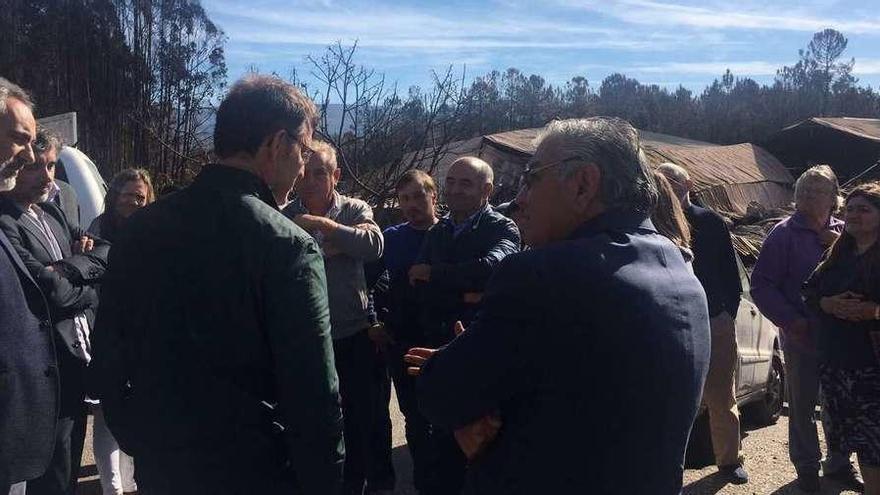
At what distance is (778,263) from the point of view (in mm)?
4969

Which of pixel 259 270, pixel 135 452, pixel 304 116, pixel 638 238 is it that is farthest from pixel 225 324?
pixel 638 238

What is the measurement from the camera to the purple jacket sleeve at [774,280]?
4.85m

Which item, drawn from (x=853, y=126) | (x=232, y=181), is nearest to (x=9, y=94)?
(x=232, y=181)

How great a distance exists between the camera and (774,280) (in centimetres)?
498

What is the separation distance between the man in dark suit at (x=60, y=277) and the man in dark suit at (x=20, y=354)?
315 millimetres

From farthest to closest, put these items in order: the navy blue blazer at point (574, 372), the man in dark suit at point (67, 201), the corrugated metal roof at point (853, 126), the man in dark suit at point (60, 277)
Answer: the corrugated metal roof at point (853, 126)
the man in dark suit at point (67, 201)
the man in dark suit at point (60, 277)
the navy blue blazer at point (574, 372)

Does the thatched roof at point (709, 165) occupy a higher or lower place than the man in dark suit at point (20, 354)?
lower

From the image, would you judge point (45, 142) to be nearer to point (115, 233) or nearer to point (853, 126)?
point (115, 233)

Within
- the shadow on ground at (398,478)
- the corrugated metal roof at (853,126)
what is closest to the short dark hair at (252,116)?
the shadow on ground at (398,478)

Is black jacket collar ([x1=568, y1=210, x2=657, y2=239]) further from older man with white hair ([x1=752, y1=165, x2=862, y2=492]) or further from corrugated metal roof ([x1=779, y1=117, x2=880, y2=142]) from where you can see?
corrugated metal roof ([x1=779, y1=117, x2=880, y2=142])

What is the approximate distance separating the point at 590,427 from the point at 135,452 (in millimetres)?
1186

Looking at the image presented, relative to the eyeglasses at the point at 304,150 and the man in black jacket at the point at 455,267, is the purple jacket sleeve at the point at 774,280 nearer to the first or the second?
the man in black jacket at the point at 455,267

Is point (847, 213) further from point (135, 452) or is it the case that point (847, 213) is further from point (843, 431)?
point (135, 452)

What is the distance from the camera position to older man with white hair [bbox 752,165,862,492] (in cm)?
485
